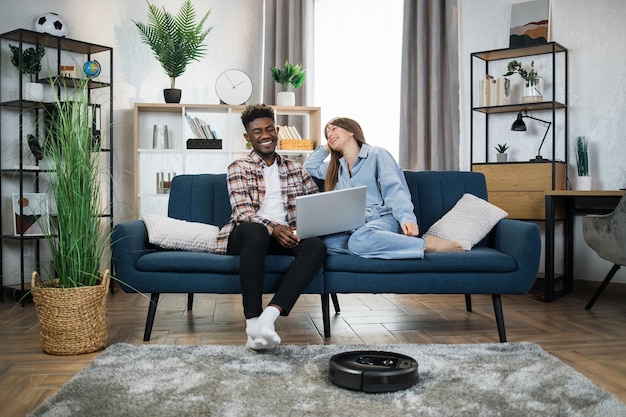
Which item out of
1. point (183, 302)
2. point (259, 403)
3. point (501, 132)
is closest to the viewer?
point (259, 403)

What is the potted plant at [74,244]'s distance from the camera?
2.44m

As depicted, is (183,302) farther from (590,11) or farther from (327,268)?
(590,11)

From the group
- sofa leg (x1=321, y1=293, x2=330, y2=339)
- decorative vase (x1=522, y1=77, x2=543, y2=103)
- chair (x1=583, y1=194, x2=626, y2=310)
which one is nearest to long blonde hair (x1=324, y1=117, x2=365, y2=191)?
sofa leg (x1=321, y1=293, x2=330, y2=339)

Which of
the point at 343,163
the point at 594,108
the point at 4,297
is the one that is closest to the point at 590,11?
the point at 594,108

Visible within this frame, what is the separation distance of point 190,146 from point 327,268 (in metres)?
2.34

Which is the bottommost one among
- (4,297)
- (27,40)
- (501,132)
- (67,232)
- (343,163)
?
(4,297)

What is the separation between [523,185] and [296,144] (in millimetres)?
1758

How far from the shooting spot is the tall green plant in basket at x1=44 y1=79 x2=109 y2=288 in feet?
7.97

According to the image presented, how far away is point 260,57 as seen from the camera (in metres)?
5.44

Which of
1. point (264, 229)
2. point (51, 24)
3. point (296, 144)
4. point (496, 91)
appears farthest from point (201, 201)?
point (496, 91)

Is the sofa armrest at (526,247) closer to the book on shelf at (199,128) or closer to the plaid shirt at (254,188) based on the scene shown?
the plaid shirt at (254,188)

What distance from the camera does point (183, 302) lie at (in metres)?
3.80

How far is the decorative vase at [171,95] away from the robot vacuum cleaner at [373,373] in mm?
3180

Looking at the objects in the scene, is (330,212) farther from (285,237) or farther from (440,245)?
(440,245)
